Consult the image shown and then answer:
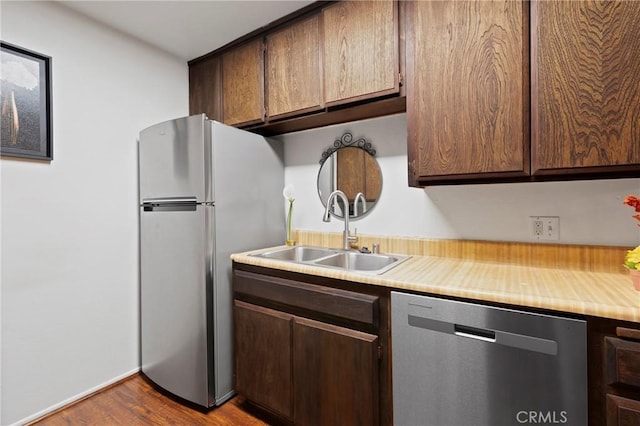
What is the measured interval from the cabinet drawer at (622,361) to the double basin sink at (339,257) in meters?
0.82

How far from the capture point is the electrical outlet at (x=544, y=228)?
4.63 ft

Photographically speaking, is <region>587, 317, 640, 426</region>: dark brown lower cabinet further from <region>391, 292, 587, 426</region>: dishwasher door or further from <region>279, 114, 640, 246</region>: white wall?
<region>279, 114, 640, 246</region>: white wall

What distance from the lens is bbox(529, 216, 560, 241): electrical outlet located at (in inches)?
55.5

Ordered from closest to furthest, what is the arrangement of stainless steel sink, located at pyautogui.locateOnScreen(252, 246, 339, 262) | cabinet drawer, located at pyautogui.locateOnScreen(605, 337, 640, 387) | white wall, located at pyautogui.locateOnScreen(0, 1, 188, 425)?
cabinet drawer, located at pyautogui.locateOnScreen(605, 337, 640, 387)
white wall, located at pyautogui.locateOnScreen(0, 1, 188, 425)
stainless steel sink, located at pyautogui.locateOnScreen(252, 246, 339, 262)

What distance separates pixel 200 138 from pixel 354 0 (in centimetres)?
112

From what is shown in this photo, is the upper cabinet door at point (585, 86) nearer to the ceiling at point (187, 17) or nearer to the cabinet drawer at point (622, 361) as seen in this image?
the cabinet drawer at point (622, 361)

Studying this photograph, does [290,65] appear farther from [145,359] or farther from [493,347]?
[145,359]

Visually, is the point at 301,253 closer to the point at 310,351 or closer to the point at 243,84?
the point at 310,351

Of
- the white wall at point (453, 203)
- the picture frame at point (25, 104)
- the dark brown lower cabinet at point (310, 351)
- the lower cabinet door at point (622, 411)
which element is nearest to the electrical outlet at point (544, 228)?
the white wall at point (453, 203)

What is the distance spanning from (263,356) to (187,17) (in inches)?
82.0

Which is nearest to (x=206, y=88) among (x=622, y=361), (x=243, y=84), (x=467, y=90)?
(x=243, y=84)

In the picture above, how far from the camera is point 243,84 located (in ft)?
6.63

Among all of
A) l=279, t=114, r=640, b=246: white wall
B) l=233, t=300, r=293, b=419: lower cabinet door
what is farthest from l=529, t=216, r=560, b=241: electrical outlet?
l=233, t=300, r=293, b=419: lower cabinet door

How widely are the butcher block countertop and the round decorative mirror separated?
29cm
